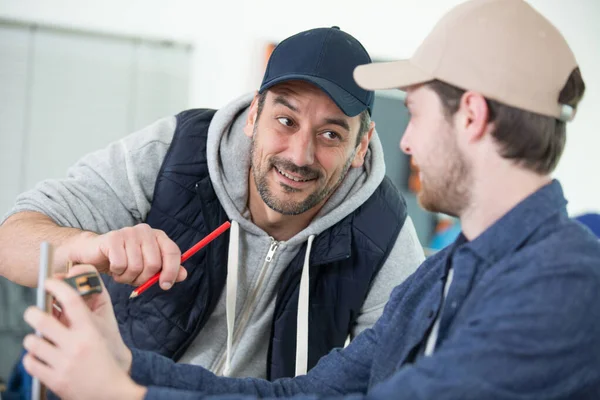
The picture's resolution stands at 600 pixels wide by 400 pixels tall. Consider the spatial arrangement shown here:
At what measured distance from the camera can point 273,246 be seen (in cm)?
167

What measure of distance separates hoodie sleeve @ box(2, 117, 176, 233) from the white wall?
7.58ft

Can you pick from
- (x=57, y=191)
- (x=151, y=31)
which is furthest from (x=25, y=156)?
(x=57, y=191)

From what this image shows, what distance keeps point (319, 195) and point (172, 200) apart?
1.21ft

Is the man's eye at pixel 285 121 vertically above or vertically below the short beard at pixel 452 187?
below

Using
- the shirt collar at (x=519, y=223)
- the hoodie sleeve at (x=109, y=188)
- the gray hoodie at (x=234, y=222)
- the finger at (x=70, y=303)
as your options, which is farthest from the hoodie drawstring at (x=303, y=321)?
the finger at (x=70, y=303)

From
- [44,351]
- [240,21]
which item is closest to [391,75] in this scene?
[44,351]

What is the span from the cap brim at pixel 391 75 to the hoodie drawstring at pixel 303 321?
61 centimetres

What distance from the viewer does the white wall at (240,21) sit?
3.73 metres

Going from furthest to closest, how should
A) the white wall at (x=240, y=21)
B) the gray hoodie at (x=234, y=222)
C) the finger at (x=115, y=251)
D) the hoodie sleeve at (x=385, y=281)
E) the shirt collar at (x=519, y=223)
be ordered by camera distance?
the white wall at (x=240, y=21), the hoodie sleeve at (x=385, y=281), the gray hoodie at (x=234, y=222), the finger at (x=115, y=251), the shirt collar at (x=519, y=223)

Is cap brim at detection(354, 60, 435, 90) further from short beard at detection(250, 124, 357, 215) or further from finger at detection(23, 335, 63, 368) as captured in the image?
finger at detection(23, 335, 63, 368)

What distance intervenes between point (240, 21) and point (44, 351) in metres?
3.44

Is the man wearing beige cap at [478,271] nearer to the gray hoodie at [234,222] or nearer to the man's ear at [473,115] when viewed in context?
the man's ear at [473,115]

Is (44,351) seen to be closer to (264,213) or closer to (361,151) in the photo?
(264,213)

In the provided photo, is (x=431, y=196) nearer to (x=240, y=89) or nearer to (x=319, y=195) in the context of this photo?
(x=319, y=195)
